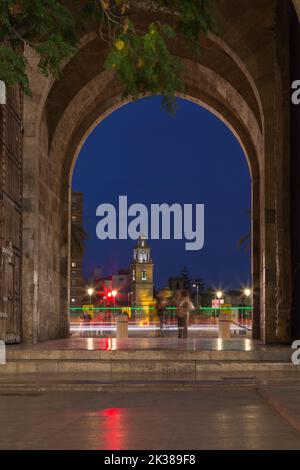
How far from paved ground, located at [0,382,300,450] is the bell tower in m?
146

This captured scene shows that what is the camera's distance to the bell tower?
161250 mm

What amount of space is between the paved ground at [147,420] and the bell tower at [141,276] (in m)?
146

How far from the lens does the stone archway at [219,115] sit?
25.1 m

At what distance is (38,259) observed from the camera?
27.1m

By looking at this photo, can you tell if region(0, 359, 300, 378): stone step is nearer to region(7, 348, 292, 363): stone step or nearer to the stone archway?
region(7, 348, 292, 363): stone step

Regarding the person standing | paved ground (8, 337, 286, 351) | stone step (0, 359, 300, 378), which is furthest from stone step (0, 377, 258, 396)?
the person standing

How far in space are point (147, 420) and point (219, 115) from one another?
25.2m

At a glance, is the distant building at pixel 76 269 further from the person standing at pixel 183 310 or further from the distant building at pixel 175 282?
the person standing at pixel 183 310

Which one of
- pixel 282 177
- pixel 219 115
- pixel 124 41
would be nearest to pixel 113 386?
pixel 124 41

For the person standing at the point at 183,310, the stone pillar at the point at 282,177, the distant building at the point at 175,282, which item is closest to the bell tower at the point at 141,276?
the distant building at the point at 175,282

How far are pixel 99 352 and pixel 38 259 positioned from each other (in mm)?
6688

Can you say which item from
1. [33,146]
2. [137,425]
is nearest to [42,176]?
[33,146]

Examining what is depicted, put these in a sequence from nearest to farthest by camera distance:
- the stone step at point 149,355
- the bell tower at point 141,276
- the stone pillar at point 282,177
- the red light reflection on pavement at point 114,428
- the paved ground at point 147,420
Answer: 1. the red light reflection on pavement at point 114,428
2. the paved ground at point 147,420
3. the stone step at point 149,355
4. the stone pillar at point 282,177
5. the bell tower at point 141,276
